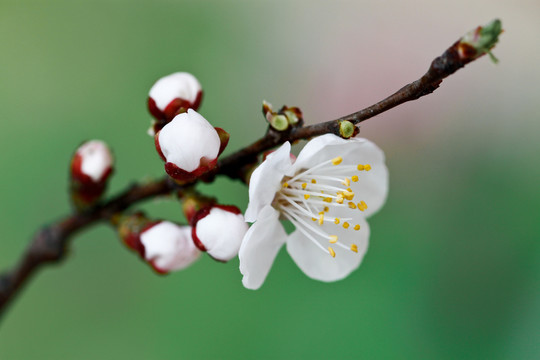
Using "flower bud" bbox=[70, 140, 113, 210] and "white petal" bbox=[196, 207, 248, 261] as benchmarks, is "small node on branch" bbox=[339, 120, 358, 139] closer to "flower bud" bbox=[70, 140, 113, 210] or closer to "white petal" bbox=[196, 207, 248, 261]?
"white petal" bbox=[196, 207, 248, 261]

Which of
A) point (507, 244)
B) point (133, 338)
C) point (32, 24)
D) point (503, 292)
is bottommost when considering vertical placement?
point (503, 292)

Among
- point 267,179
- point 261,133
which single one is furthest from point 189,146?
point 261,133

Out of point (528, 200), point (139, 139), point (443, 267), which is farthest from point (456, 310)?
point (139, 139)

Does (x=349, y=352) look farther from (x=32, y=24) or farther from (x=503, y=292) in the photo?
(x=32, y=24)

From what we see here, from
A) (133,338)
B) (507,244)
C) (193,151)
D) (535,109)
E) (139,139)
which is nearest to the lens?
(193,151)

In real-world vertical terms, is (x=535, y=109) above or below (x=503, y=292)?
above

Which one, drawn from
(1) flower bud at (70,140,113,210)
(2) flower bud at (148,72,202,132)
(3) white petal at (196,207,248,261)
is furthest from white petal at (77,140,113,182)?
(3) white petal at (196,207,248,261)

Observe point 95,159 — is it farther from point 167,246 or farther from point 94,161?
point 167,246
